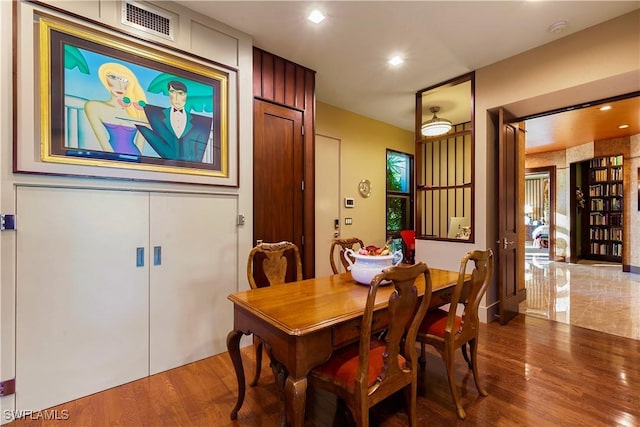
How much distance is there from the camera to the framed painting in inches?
75.7

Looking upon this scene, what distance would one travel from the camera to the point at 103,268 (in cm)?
213

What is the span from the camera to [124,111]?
220 cm

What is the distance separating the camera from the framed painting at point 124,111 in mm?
1922

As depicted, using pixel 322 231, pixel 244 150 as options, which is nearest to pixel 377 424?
pixel 244 150

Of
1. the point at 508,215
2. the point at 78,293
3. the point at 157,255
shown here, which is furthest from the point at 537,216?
the point at 78,293

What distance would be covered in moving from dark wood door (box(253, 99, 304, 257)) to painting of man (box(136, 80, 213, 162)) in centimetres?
56

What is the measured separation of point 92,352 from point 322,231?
2993 millimetres

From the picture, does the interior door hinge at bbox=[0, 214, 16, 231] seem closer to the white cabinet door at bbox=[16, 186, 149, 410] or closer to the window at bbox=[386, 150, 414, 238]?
the white cabinet door at bbox=[16, 186, 149, 410]

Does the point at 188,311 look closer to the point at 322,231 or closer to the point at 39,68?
the point at 39,68

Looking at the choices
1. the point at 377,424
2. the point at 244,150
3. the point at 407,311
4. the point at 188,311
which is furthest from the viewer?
the point at 244,150

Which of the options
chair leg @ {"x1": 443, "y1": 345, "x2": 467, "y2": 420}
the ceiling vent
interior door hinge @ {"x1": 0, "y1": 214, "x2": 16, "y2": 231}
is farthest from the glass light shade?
interior door hinge @ {"x1": 0, "y1": 214, "x2": 16, "y2": 231}

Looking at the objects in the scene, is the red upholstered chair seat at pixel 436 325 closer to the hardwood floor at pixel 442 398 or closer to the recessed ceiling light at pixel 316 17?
the hardwood floor at pixel 442 398

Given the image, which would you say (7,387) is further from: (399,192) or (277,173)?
Result: (399,192)

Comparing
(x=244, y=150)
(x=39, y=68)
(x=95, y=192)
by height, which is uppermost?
(x=39, y=68)
